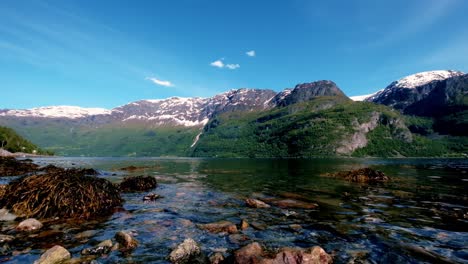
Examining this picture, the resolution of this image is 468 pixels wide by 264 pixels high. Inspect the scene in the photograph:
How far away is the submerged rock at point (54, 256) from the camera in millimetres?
8033

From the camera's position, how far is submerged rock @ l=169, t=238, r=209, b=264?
8797 mm

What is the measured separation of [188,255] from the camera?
9109 millimetres

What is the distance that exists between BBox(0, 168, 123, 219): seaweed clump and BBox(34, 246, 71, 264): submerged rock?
19.9 ft

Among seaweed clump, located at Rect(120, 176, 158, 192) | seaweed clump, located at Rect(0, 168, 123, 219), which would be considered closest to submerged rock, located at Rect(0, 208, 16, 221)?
seaweed clump, located at Rect(0, 168, 123, 219)

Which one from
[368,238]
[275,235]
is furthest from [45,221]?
[368,238]

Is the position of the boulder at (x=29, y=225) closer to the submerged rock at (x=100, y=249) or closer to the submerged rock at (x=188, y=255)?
the submerged rock at (x=100, y=249)

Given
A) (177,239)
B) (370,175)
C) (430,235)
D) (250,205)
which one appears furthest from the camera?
(370,175)

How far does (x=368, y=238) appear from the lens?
11359 mm

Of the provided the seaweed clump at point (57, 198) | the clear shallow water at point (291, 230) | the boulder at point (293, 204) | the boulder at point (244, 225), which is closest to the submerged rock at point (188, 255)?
the clear shallow water at point (291, 230)

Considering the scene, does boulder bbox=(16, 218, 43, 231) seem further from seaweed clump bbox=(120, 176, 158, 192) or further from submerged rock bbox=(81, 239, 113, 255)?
seaweed clump bbox=(120, 176, 158, 192)

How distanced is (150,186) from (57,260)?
64.6 ft

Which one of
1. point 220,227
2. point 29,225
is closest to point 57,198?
point 29,225

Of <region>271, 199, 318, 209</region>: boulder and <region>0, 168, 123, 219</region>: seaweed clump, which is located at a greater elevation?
<region>0, 168, 123, 219</region>: seaweed clump

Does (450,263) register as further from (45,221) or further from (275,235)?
(45,221)
